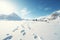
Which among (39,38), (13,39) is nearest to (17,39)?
(13,39)

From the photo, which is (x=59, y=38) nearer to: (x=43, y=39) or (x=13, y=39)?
(x=43, y=39)

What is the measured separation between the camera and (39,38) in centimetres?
498

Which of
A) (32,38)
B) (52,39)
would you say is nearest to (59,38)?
(52,39)

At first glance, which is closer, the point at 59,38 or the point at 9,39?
the point at 9,39

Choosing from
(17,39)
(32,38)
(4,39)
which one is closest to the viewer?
(4,39)

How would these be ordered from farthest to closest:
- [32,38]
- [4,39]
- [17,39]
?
[32,38], [17,39], [4,39]

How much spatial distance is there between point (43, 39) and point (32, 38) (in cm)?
62

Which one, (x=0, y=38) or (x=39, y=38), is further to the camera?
(x=39, y=38)

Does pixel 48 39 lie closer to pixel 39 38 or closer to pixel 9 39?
pixel 39 38

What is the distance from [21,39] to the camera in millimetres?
4801

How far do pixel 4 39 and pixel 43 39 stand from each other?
6.64 ft

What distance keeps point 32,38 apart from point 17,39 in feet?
2.81

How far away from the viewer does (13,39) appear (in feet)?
15.4

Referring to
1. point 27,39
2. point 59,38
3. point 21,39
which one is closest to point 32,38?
point 27,39
